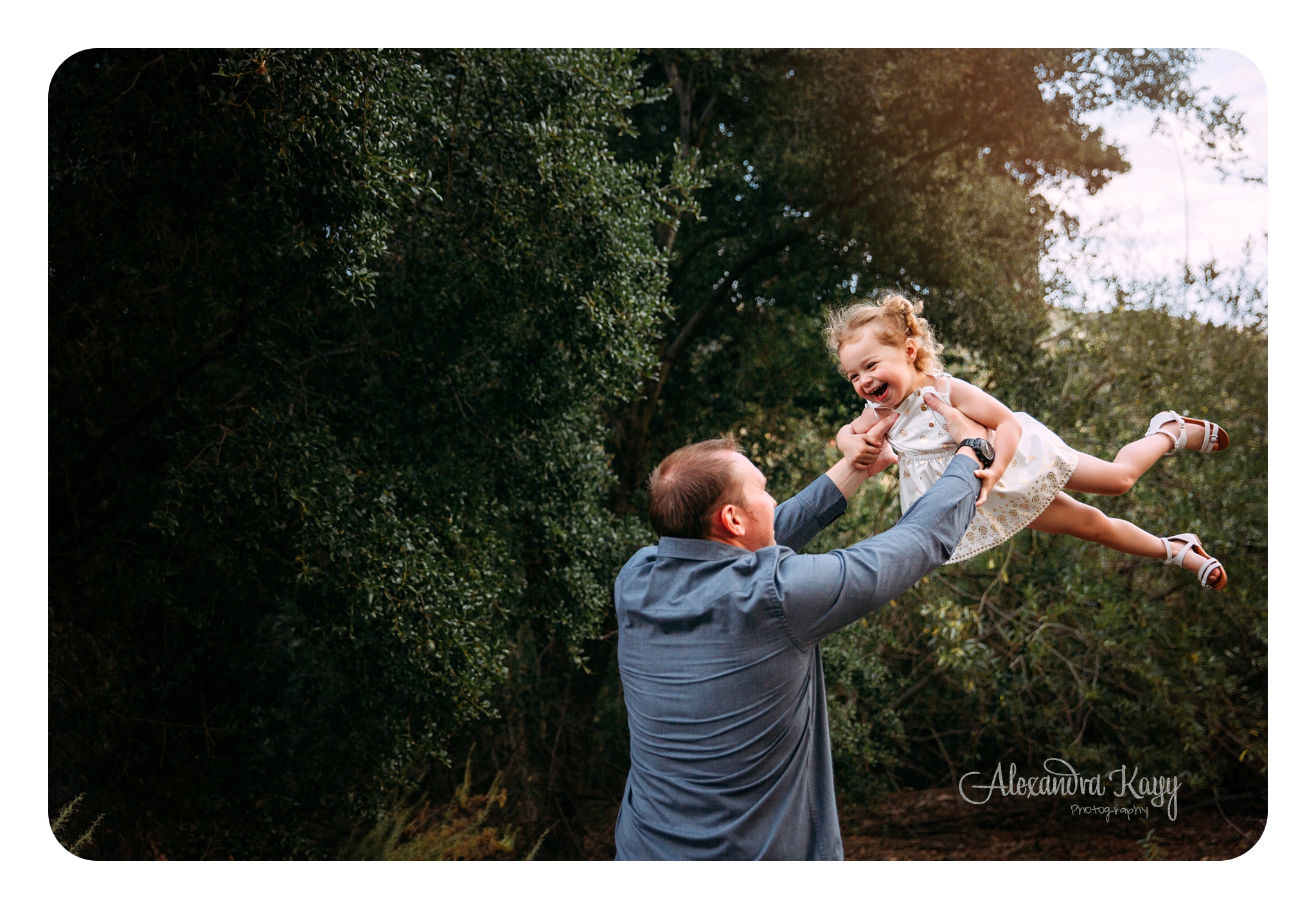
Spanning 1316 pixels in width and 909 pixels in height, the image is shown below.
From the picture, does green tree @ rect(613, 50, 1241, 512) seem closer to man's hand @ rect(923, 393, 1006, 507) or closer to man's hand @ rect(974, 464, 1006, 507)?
man's hand @ rect(923, 393, 1006, 507)

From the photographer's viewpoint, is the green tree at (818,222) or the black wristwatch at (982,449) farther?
the green tree at (818,222)

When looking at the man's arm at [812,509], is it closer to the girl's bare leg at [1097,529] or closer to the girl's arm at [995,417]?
the girl's arm at [995,417]

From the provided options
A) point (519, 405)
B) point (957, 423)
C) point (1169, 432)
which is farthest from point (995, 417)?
point (519, 405)

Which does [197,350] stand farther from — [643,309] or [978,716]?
[978,716]

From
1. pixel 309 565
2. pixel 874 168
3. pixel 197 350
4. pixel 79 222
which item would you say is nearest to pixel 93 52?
pixel 79 222

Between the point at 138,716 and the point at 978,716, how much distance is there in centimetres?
419

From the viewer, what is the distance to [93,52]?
3.13 metres

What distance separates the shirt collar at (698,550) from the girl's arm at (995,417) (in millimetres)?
628

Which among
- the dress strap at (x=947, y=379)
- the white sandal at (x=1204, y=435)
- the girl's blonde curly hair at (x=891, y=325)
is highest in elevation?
the girl's blonde curly hair at (x=891, y=325)

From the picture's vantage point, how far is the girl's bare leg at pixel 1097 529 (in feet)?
8.04
